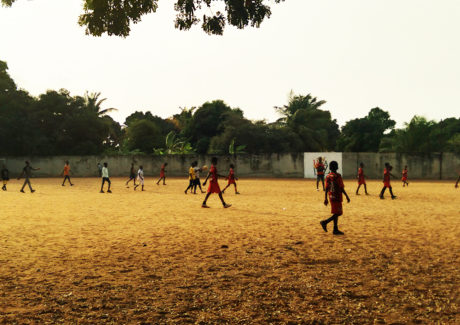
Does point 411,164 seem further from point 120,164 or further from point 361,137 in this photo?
point 120,164

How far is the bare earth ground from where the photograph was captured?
4.36 metres

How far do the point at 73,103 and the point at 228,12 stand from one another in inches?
1591

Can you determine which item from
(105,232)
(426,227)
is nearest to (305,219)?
(426,227)

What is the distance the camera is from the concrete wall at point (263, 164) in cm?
3266

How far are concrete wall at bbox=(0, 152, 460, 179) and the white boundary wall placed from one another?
363 mm

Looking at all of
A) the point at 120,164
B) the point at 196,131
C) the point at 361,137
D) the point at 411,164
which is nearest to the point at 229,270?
the point at 411,164

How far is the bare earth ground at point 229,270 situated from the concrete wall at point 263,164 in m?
24.0

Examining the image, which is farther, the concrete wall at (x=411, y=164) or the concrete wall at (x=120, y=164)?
the concrete wall at (x=120, y=164)

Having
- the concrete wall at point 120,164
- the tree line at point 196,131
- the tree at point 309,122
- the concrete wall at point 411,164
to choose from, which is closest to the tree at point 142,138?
the tree line at point 196,131

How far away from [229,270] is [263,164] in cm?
3107

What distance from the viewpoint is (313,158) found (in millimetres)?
34562

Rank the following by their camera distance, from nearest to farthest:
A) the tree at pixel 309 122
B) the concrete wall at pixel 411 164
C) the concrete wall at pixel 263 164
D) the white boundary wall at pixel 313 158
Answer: the concrete wall at pixel 411 164
the concrete wall at pixel 263 164
the white boundary wall at pixel 313 158
the tree at pixel 309 122

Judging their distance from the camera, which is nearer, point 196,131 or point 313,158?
point 313,158

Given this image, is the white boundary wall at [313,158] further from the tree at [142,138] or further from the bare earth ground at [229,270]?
the bare earth ground at [229,270]
